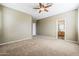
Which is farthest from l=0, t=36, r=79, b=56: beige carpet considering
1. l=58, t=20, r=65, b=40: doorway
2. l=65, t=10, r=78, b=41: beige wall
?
l=58, t=20, r=65, b=40: doorway

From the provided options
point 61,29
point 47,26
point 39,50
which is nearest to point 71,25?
point 61,29

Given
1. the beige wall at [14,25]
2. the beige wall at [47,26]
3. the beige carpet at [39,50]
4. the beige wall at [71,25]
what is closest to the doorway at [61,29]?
the beige wall at [71,25]

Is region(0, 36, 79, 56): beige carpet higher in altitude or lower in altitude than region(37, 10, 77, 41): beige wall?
lower

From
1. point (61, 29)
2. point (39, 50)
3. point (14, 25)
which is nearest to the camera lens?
point (39, 50)

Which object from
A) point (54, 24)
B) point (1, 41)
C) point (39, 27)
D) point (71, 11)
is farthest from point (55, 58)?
point (39, 27)

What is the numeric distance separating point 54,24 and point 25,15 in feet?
7.98

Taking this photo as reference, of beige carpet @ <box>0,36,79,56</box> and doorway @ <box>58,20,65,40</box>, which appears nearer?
beige carpet @ <box>0,36,79,56</box>

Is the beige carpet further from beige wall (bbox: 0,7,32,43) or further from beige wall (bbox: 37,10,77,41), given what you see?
beige wall (bbox: 37,10,77,41)

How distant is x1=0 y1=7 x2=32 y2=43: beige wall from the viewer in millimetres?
4422

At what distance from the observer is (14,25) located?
4.96 metres

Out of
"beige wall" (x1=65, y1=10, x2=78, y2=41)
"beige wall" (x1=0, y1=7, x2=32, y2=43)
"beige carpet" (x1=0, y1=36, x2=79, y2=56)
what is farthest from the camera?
"beige wall" (x1=65, y1=10, x2=78, y2=41)

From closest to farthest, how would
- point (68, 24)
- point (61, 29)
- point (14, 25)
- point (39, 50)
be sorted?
point (39, 50) < point (14, 25) < point (68, 24) < point (61, 29)

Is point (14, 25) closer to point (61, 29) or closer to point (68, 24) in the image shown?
point (61, 29)

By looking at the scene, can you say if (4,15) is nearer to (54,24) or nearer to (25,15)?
(25,15)
